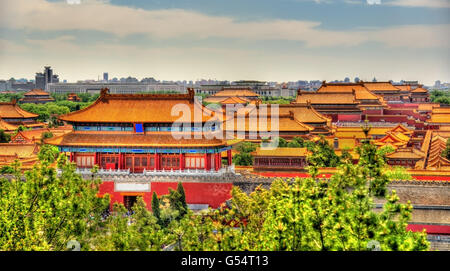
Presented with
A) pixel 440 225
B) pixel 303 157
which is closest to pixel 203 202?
pixel 303 157

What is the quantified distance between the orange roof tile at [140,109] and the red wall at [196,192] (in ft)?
9.96

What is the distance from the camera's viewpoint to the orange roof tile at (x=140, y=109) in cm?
2545

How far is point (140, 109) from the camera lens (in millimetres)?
26094

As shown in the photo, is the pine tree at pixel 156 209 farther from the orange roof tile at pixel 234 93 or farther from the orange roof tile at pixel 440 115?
the orange roof tile at pixel 234 93

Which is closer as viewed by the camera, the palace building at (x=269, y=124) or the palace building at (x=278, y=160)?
the palace building at (x=278, y=160)

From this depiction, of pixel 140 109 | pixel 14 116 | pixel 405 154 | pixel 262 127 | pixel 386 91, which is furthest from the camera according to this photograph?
pixel 386 91

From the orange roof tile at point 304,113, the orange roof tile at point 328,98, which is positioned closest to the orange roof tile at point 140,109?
Answer: the orange roof tile at point 304,113

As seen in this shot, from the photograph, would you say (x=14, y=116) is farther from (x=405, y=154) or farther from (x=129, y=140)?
(x=405, y=154)

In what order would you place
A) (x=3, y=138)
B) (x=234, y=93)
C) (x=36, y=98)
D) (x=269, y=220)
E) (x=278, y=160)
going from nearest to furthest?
(x=269, y=220) < (x=278, y=160) < (x=3, y=138) < (x=234, y=93) < (x=36, y=98)

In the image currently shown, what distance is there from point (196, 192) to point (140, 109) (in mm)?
5045

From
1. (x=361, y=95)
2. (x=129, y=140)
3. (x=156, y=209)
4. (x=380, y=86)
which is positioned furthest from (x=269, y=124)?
(x=380, y=86)

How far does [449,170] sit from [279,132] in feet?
43.2
